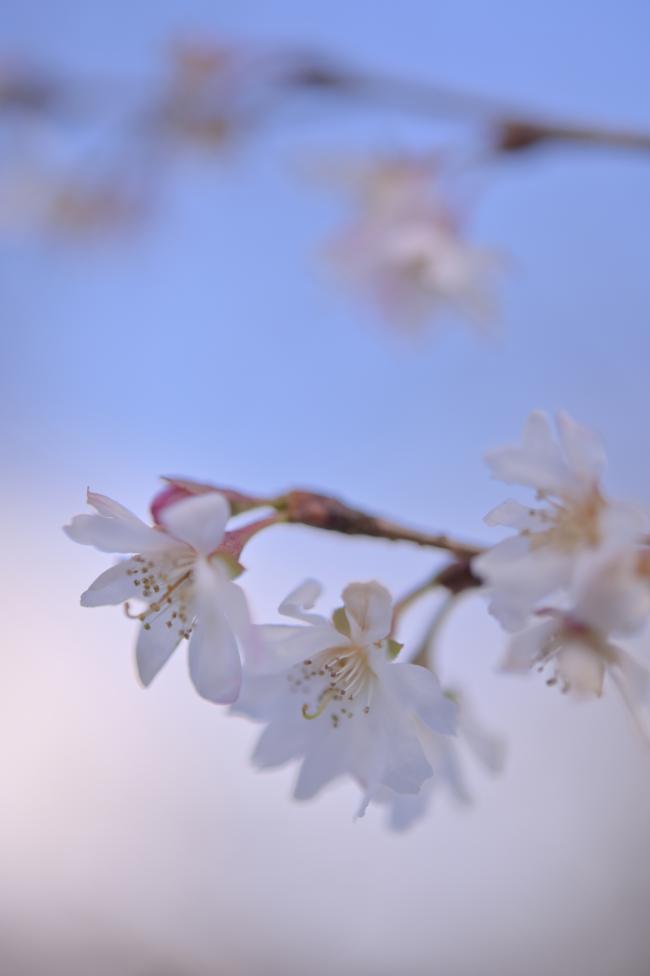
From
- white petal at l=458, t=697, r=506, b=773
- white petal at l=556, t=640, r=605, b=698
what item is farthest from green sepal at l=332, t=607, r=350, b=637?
white petal at l=458, t=697, r=506, b=773

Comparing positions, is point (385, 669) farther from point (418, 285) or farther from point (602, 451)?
point (418, 285)

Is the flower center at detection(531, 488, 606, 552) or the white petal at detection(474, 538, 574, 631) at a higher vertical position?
the flower center at detection(531, 488, 606, 552)

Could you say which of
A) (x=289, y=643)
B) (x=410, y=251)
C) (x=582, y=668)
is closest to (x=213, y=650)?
(x=289, y=643)

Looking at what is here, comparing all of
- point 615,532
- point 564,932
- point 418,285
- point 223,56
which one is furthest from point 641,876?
point 615,532

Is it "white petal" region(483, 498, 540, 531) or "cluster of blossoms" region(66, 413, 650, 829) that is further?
"white petal" region(483, 498, 540, 531)

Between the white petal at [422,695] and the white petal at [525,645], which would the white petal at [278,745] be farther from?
the white petal at [525,645]

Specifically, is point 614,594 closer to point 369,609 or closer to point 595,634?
point 595,634

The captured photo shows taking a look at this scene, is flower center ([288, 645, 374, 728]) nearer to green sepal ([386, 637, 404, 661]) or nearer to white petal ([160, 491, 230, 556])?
green sepal ([386, 637, 404, 661])
